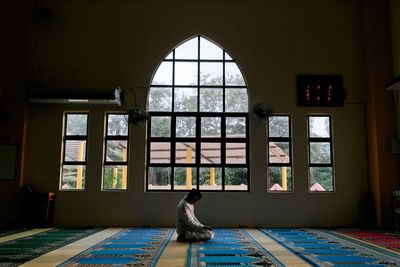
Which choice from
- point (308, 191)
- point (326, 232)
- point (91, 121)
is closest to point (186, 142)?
point (91, 121)

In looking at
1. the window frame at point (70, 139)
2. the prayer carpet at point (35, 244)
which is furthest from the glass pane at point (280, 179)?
the window frame at point (70, 139)

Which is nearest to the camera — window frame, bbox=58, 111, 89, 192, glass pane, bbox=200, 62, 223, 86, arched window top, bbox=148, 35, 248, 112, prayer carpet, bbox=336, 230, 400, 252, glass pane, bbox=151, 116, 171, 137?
prayer carpet, bbox=336, 230, 400, 252

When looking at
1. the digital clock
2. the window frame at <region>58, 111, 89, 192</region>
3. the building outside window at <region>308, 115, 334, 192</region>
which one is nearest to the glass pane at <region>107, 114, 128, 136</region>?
the window frame at <region>58, 111, 89, 192</region>

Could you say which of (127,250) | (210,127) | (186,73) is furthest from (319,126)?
(127,250)

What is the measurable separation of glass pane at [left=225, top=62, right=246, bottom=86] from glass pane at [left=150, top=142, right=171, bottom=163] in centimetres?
201

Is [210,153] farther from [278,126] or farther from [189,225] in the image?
[189,225]

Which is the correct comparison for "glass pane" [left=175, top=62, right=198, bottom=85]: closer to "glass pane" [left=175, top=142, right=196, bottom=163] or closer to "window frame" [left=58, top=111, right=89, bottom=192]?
"glass pane" [left=175, top=142, right=196, bottom=163]

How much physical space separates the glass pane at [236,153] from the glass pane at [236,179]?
7.8 inches

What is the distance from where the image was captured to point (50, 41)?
8328 millimetres

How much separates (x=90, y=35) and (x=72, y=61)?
72 centimetres

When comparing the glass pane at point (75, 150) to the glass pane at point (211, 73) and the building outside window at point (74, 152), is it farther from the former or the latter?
the glass pane at point (211, 73)

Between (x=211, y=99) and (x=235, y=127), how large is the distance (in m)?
0.84

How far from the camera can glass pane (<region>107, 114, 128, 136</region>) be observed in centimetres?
820

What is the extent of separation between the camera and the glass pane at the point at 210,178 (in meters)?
8.08
